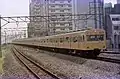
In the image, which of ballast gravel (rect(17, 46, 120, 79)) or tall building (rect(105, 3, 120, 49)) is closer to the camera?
ballast gravel (rect(17, 46, 120, 79))

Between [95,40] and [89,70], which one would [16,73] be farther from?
[95,40]

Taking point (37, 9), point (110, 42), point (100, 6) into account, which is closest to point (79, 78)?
point (110, 42)

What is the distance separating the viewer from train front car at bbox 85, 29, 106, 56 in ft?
76.2

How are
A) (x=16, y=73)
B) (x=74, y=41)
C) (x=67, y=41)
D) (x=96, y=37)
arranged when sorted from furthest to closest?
(x=67, y=41) < (x=74, y=41) < (x=96, y=37) < (x=16, y=73)

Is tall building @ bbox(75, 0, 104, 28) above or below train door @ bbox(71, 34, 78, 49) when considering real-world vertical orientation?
above

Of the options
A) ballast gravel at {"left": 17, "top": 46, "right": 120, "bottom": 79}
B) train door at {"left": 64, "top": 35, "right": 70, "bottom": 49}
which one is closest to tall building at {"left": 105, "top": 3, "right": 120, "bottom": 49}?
train door at {"left": 64, "top": 35, "right": 70, "bottom": 49}

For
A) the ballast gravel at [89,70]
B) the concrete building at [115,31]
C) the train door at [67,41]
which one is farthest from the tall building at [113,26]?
the ballast gravel at [89,70]

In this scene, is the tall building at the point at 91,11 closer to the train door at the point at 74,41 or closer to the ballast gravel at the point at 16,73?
the train door at the point at 74,41

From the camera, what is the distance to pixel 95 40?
23.8 m

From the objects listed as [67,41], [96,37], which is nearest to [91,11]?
[67,41]

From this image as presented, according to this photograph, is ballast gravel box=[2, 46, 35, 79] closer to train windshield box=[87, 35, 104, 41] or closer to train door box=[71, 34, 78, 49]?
train door box=[71, 34, 78, 49]

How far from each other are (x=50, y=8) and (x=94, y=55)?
78885mm

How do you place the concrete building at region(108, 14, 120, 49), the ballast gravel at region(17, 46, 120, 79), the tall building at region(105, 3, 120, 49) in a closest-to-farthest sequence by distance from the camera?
1. the ballast gravel at region(17, 46, 120, 79)
2. the concrete building at region(108, 14, 120, 49)
3. the tall building at region(105, 3, 120, 49)

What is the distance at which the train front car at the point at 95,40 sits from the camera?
23.2 metres
